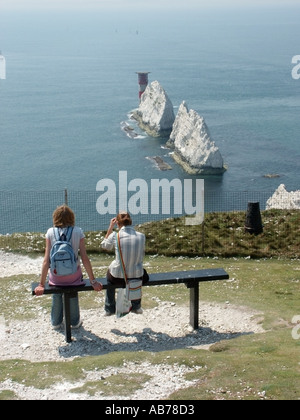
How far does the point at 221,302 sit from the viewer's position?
1377 cm

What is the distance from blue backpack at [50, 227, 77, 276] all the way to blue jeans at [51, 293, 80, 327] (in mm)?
1315

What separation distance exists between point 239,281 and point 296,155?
100 m

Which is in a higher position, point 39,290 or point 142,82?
point 142,82

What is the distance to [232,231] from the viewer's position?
22.3 meters

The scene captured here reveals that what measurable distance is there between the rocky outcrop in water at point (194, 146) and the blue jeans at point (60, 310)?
9485 cm

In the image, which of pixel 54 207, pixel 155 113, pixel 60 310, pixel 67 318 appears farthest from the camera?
pixel 155 113

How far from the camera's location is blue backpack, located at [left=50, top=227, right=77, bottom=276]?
997 cm

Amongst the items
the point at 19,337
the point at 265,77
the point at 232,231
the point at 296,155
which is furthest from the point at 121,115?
the point at 19,337

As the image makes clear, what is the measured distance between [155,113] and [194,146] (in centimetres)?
2757

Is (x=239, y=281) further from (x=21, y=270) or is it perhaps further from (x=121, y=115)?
(x=121, y=115)

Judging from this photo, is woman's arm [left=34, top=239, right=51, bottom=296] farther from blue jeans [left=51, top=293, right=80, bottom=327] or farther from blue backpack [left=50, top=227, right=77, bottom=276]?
blue jeans [left=51, top=293, right=80, bottom=327]

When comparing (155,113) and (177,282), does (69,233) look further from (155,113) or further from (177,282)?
(155,113)

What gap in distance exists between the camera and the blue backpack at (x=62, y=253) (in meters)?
9.97
